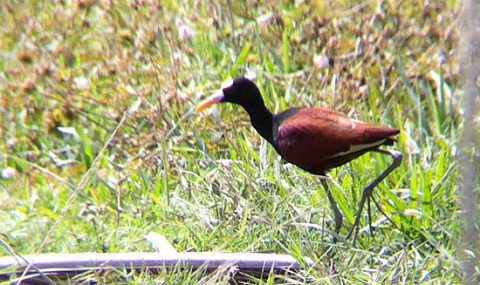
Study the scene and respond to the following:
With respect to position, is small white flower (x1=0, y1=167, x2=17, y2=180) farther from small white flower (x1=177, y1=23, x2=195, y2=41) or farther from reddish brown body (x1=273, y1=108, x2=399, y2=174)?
reddish brown body (x1=273, y1=108, x2=399, y2=174)

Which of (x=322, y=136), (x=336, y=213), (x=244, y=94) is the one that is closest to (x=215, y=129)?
(x=244, y=94)

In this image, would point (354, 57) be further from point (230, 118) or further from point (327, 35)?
point (230, 118)

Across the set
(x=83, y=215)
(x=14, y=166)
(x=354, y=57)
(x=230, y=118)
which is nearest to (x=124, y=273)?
(x=83, y=215)

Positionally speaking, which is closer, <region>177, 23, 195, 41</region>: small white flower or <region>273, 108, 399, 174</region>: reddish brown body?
<region>273, 108, 399, 174</region>: reddish brown body

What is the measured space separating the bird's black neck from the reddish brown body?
150 millimetres

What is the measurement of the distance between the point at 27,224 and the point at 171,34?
1522 mm

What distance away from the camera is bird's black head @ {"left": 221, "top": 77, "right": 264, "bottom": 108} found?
12.7ft

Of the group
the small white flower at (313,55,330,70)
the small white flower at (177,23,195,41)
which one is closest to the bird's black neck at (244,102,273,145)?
the small white flower at (313,55,330,70)

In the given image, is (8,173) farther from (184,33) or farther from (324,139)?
(324,139)

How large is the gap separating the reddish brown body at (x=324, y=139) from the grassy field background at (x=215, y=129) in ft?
0.43

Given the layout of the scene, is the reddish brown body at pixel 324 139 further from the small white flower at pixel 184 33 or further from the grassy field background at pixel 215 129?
the small white flower at pixel 184 33

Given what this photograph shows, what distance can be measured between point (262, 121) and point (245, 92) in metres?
0.15

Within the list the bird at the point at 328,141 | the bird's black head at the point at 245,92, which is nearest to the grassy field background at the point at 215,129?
the bird at the point at 328,141

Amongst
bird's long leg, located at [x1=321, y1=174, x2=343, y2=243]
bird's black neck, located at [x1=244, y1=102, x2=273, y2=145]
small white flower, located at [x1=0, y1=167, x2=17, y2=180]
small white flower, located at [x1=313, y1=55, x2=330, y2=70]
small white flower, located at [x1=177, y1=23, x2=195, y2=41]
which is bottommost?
small white flower, located at [x1=0, y1=167, x2=17, y2=180]
